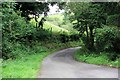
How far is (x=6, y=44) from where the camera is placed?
22375 mm

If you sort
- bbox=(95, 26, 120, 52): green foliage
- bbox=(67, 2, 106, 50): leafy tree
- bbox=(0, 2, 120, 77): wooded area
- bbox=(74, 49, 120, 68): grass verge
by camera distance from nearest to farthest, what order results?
bbox=(74, 49, 120, 68): grass verge, bbox=(95, 26, 120, 52): green foliage, bbox=(0, 2, 120, 77): wooded area, bbox=(67, 2, 106, 50): leafy tree

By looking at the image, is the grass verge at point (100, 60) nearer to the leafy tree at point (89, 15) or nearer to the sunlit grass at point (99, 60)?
the sunlit grass at point (99, 60)

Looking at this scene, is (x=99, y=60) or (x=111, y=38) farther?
(x=99, y=60)

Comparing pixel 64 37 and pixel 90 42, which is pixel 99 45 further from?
pixel 64 37

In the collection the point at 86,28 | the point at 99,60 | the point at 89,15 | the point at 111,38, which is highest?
the point at 89,15

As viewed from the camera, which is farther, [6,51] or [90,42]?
[90,42]

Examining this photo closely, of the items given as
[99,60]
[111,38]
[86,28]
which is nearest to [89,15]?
[86,28]

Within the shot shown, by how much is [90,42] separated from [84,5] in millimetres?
4544

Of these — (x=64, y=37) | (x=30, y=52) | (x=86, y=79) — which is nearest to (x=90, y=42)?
(x=30, y=52)

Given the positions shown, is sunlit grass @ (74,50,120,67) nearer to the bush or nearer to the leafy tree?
the bush

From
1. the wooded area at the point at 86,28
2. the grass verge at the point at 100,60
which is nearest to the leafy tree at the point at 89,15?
the wooded area at the point at 86,28

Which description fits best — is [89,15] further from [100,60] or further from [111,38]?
[100,60]

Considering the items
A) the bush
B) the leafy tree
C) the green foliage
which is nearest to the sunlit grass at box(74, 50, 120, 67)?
the bush

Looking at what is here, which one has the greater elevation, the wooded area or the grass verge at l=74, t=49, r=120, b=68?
the wooded area
